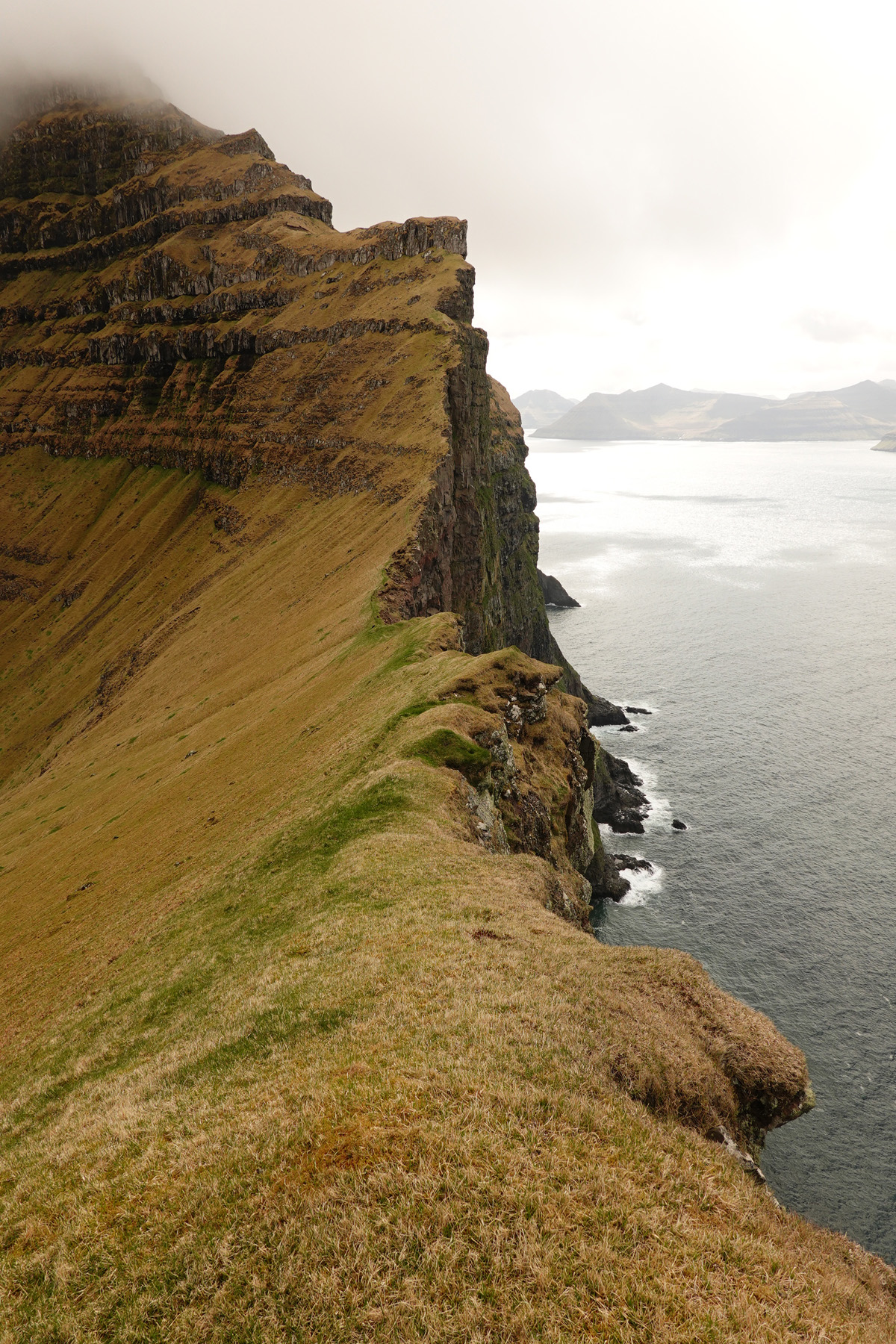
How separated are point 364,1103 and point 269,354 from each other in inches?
5467

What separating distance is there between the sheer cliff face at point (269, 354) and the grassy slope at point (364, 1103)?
3649cm

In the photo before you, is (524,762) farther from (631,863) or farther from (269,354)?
(269,354)

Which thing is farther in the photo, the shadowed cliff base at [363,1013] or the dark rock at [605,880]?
the dark rock at [605,880]

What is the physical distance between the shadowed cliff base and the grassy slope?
73mm

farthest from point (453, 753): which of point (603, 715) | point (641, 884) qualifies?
point (603, 715)

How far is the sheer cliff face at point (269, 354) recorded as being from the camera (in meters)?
97.6

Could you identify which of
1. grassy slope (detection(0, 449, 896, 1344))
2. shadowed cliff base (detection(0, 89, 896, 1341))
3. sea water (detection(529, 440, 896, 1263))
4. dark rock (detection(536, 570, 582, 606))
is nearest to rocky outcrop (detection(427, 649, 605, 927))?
shadowed cliff base (detection(0, 89, 896, 1341))

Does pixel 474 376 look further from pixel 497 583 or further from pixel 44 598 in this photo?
pixel 44 598

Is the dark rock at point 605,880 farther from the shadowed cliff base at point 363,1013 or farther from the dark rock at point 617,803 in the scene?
the shadowed cliff base at point 363,1013

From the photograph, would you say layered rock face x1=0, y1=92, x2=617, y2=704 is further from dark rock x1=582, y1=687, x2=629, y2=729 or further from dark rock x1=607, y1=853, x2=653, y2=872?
dark rock x1=607, y1=853, x2=653, y2=872

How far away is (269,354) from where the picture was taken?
128 meters

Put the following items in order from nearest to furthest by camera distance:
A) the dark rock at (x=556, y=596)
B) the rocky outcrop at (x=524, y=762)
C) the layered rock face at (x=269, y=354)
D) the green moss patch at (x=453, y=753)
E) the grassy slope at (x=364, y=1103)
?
the grassy slope at (x=364, y=1103)
the green moss patch at (x=453, y=753)
the rocky outcrop at (x=524, y=762)
the layered rock face at (x=269, y=354)
the dark rock at (x=556, y=596)

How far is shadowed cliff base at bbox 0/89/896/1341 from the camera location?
10336 mm

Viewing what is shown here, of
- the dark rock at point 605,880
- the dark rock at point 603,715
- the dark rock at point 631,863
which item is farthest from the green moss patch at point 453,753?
the dark rock at point 603,715
